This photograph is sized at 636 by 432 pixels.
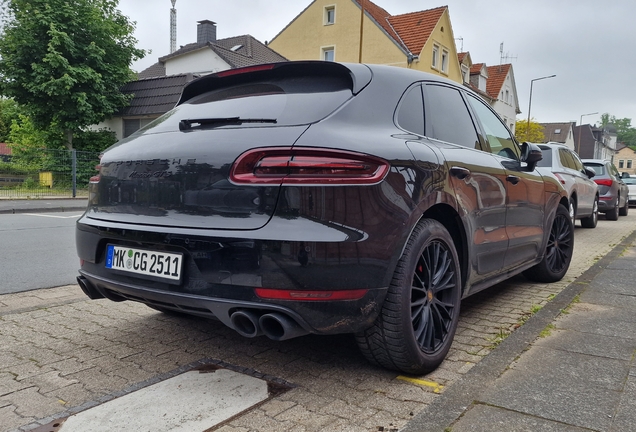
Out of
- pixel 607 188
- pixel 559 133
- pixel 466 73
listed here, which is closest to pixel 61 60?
pixel 607 188

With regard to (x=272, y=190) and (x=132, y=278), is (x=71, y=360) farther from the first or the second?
(x=272, y=190)

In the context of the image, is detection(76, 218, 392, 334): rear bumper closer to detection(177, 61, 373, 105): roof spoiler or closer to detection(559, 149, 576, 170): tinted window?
detection(177, 61, 373, 105): roof spoiler

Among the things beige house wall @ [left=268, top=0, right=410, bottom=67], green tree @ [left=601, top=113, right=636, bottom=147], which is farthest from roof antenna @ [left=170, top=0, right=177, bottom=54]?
green tree @ [left=601, top=113, right=636, bottom=147]

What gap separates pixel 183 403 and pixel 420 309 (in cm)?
126

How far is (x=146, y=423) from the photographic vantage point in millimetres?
2377

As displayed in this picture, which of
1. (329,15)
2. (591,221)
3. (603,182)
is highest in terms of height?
(329,15)

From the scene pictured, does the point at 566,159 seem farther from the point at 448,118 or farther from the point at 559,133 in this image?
the point at 559,133

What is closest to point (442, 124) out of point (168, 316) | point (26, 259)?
point (168, 316)

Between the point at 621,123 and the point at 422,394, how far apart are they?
178 m

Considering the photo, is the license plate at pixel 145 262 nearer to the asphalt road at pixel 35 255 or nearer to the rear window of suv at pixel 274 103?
the rear window of suv at pixel 274 103

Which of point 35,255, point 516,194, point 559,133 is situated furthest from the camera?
point 559,133

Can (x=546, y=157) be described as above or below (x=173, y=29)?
below

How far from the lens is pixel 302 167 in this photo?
2.45m

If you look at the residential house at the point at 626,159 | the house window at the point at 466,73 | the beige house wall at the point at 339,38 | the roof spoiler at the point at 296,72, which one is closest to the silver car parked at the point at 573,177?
the roof spoiler at the point at 296,72
